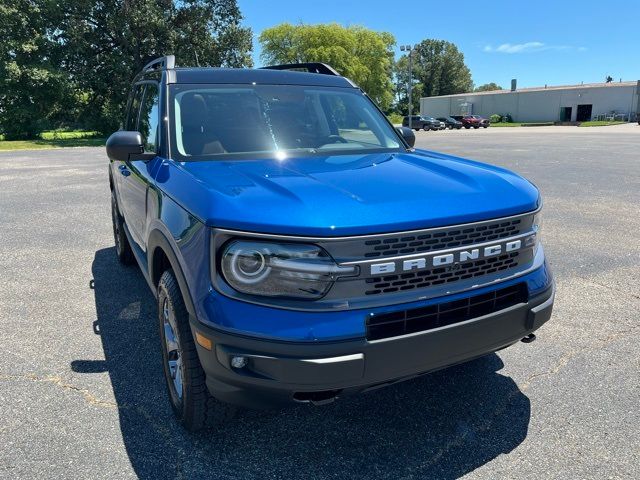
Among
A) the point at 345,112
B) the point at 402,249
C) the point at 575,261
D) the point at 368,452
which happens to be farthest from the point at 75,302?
Answer: the point at 575,261

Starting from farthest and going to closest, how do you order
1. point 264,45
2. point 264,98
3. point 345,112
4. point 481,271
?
point 264,45 < point 345,112 < point 264,98 < point 481,271

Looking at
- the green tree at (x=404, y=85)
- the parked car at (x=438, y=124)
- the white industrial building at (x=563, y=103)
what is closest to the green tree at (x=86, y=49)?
Result: the parked car at (x=438, y=124)

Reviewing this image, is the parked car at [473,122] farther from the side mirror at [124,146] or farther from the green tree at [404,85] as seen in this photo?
the side mirror at [124,146]

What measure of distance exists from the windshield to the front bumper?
1.39 meters

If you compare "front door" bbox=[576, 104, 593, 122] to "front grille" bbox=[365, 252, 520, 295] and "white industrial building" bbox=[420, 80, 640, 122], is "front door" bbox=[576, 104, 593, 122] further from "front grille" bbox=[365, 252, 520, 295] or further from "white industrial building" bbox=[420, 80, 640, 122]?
"front grille" bbox=[365, 252, 520, 295]

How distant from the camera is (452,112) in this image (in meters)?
80.9

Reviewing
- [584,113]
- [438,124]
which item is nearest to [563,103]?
[584,113]

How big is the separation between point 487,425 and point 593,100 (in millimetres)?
75151

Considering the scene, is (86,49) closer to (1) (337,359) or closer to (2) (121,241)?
(2) (121,241)

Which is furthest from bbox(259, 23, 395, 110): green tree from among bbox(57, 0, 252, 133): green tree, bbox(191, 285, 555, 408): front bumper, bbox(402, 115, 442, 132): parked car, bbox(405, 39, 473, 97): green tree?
bbox(191, 285, 555, 408): front bumper

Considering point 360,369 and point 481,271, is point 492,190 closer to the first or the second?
point 481,271

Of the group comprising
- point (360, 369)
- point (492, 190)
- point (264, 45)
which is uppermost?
point (264, 45)

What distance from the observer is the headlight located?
2051 millimetres

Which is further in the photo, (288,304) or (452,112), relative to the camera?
(452,112)
